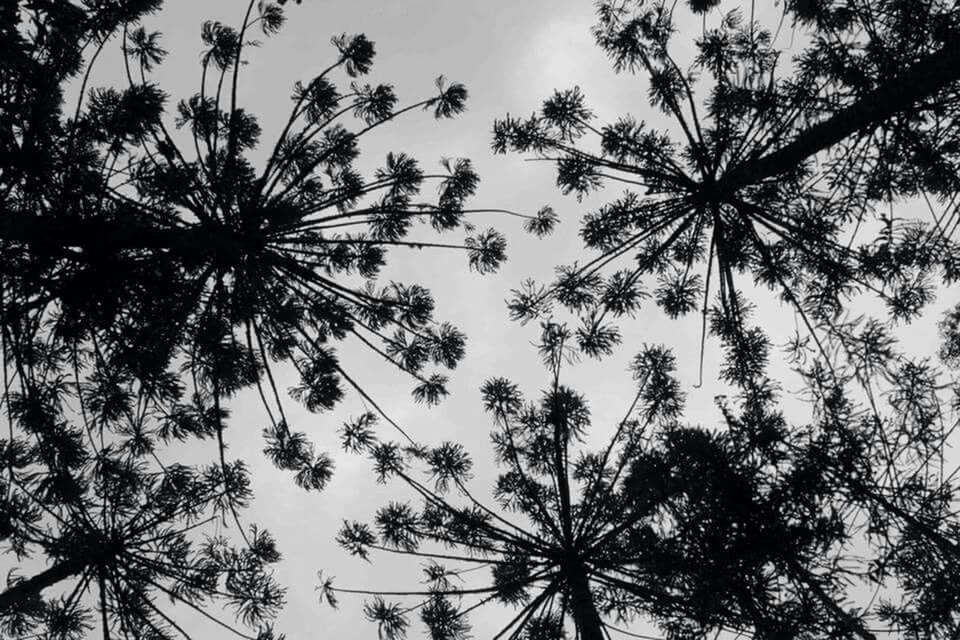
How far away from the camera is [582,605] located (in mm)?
5062

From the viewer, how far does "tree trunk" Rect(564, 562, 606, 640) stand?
16.0ft

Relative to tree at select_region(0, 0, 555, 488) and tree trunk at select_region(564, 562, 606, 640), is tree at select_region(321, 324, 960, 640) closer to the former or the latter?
tree trunk at select_region(564, 562, 606, 640)

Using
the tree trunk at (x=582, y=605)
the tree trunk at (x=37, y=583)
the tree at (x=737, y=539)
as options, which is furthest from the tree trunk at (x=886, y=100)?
the tree trunk at (x=37, y=583)

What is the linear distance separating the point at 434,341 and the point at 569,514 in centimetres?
237

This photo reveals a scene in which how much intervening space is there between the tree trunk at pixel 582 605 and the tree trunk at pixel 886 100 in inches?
159

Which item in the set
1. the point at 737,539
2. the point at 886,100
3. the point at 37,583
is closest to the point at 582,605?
the point at 737,539

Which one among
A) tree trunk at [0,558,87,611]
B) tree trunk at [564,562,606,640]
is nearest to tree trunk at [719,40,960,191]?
tree trunk at [564,562,606,640]

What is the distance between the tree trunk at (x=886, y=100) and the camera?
3.58 m

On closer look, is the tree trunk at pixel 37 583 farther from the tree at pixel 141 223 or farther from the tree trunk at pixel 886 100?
the tree trunk at pixel 886 100

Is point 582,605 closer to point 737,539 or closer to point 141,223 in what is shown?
point 737,539

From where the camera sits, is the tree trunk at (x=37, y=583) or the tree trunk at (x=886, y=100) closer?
the tree trunk at (x=886, y=100)

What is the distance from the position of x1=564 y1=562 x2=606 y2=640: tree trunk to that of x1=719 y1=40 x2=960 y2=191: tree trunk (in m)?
4.04

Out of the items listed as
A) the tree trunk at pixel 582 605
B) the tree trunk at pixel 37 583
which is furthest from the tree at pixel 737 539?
the tree trunk at pixel 37 583

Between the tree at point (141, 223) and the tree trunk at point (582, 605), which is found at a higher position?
the tree at point (141, 223)
